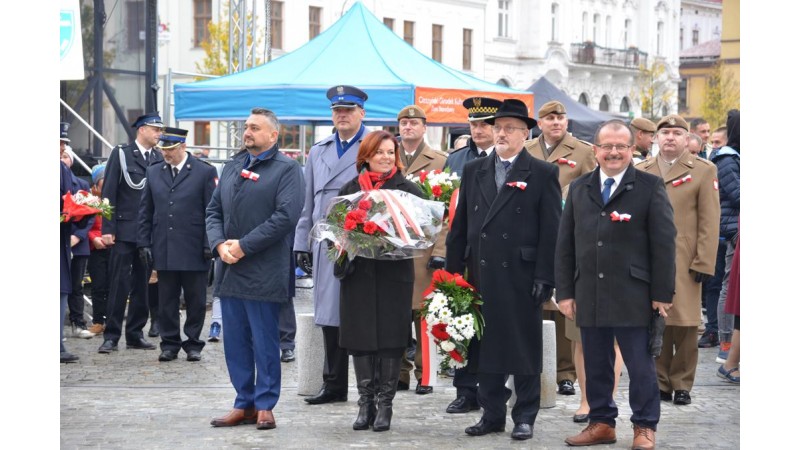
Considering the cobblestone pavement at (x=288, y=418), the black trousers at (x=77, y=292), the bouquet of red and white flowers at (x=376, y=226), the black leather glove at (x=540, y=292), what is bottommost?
the cobblestone pavement at (x=288, y=418)

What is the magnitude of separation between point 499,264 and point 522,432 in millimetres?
1057

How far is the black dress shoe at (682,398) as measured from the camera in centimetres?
969

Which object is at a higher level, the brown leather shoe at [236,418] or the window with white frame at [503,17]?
the window with white frame at [503,17]

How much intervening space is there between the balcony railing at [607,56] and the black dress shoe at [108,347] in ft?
188

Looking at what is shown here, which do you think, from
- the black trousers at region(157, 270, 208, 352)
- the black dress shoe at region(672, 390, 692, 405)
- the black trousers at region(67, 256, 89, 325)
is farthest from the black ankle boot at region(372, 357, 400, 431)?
the black trousers at region(67, 256, 89, 325)

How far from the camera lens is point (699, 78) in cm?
8031

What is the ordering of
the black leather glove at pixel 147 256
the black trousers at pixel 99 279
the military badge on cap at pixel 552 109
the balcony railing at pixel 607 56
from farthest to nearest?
the balcony railing at pixel 607 56 → the black trousers at pixel 99 279 → the black leather glove at pixel 147 256 → the military badge on cap at pixel 552 109

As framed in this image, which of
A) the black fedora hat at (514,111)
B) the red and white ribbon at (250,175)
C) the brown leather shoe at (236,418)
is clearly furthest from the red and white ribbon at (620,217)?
the brown leather shoe at (236,418)

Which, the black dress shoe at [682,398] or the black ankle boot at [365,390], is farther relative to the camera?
the black dress shoe at [682,398]

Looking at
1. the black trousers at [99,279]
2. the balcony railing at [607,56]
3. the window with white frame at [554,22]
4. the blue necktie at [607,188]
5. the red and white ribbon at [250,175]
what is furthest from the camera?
the balcony railing at [607,56]

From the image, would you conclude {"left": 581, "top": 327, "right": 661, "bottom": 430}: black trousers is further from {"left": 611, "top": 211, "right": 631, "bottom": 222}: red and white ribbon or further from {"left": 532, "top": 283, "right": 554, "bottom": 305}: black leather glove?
{"left": 611, "top": 211, "right": 631, "bottom": 222}: red and white ribbon

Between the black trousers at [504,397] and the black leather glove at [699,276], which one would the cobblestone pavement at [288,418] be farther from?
the black leather glove at [699,276]

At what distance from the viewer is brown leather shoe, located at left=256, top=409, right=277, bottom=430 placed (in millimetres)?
8555

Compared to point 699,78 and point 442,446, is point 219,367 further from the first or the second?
point 699,78
